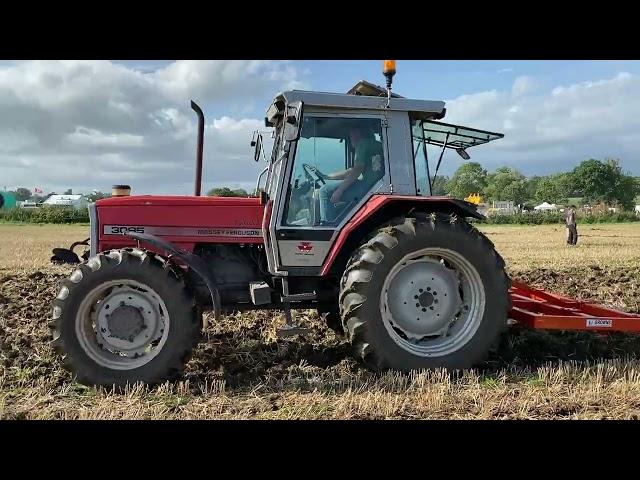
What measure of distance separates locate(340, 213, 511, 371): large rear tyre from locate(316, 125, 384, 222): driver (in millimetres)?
483

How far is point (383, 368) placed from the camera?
4.90 m

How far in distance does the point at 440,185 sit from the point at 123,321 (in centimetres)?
323

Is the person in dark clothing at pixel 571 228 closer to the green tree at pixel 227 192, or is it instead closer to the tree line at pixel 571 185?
the green tree at pixel 227 192

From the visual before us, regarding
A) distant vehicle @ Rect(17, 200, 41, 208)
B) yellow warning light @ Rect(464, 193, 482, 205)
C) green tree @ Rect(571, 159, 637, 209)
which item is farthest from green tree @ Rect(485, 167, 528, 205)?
yellow warning light @ Rect(464, 193, 482, 205)

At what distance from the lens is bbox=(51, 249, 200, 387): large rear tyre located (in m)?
4.70

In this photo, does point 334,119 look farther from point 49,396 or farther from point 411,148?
point 49,396

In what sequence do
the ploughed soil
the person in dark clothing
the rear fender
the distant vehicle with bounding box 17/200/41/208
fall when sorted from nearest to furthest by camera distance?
the ploughed soil < the rear fender < the person in dark clothing < the distant vehicle with bounding box 17/200/41/208

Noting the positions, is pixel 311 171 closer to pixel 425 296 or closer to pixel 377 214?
pixel 377 214

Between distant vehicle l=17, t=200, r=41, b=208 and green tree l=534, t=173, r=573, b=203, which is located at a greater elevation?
green tree l=534, t=173, r=573, b=203

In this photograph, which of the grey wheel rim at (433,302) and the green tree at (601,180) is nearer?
the grey wheel rim at (433,302)

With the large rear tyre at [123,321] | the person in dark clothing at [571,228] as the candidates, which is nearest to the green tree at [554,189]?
the person in dark clothing at [571,228]

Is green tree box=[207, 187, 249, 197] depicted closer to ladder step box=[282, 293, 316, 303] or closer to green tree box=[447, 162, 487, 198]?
ladder step box=[282, 293, 316, 303]

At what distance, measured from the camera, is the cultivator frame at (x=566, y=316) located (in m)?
5.21

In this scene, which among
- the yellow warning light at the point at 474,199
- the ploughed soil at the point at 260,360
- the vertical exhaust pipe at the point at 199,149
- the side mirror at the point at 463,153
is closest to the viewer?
the ploughed soil at the point at 260,360
